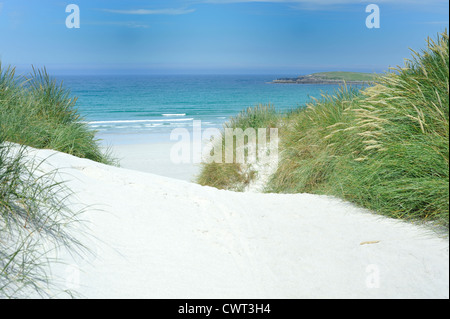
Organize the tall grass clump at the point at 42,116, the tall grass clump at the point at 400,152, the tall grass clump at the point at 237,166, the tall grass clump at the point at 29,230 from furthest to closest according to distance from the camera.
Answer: the tall grass clump at the point at 237,166, the tall grass clump at the point at 42,116, the tall grass clump at the point at 400,152, the tall grass clump at the point at 29,230

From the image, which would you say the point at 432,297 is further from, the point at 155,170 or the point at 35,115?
the point at 155,170

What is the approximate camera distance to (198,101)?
3266cm

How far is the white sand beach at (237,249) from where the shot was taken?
285 cm

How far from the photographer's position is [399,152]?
3885 millimetres

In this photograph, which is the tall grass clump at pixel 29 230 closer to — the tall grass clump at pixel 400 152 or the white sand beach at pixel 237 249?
the white sand beach at pixel 237 249

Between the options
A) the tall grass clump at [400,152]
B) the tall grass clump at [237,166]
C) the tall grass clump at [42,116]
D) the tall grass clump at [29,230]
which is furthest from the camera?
the tall grass clump at [237,166]

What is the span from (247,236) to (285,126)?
4.42 meters

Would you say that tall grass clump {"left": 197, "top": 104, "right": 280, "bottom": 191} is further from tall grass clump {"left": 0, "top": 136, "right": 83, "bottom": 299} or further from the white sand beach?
tall grass clump {"left": 0, "top": 136, "right": 83, "bottom": 299}

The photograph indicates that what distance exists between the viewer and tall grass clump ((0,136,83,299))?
110 inches

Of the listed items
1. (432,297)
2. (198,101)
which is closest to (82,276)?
(432,297)

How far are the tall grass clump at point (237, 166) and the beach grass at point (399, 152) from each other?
1.76m

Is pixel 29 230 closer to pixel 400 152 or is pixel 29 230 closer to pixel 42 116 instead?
pixel 400 152

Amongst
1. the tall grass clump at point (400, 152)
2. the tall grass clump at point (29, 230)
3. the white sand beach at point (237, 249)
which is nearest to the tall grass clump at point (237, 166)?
the tall grass clump at point (400, 152)

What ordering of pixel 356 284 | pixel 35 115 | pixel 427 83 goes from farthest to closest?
pixel 35 115, pixel 427 83, pixel 356 284
